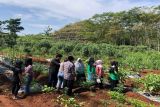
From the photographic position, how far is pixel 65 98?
14289 millimetres

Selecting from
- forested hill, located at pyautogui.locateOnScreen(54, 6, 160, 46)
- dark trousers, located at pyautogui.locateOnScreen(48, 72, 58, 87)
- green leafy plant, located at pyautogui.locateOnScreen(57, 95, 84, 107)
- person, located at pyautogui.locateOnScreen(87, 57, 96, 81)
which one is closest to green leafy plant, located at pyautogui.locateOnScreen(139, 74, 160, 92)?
person, located at pyautogui.locateOnScreen(87, 57, 96, 81)

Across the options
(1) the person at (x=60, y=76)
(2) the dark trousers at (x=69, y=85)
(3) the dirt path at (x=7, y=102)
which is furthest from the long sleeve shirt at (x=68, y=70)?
(3) the dirt path at (x=7, y=102)

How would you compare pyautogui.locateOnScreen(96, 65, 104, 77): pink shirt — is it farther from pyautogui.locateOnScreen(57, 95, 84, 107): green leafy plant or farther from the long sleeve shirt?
pyautogui.locateOnScreen(57, 95, 84, 107): green leafy plant

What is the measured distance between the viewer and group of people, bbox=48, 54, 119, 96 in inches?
579

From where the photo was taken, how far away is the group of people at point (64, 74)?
14469mm

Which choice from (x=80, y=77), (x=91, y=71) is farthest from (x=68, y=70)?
(x=91, y=71)

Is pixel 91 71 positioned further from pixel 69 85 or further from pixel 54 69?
pixel 69 85

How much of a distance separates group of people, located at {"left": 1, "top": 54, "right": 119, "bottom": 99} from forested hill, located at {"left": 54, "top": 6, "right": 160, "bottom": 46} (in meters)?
44.8

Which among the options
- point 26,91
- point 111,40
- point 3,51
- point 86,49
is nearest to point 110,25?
point 111,40

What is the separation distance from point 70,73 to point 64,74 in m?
0.22

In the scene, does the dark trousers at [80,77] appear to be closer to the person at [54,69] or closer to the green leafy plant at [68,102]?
the person at [54,69]

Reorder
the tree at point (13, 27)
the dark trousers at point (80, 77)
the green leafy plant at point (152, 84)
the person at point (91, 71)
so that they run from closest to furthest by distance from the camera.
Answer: the dark trousers at point (80, 77)
the person at point (91, 71)
the green leafy plant at point (152, 84)
the tree at point (13, 27)

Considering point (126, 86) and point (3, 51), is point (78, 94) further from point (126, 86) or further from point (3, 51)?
point (3, 51)

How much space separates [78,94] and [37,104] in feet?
6.68
